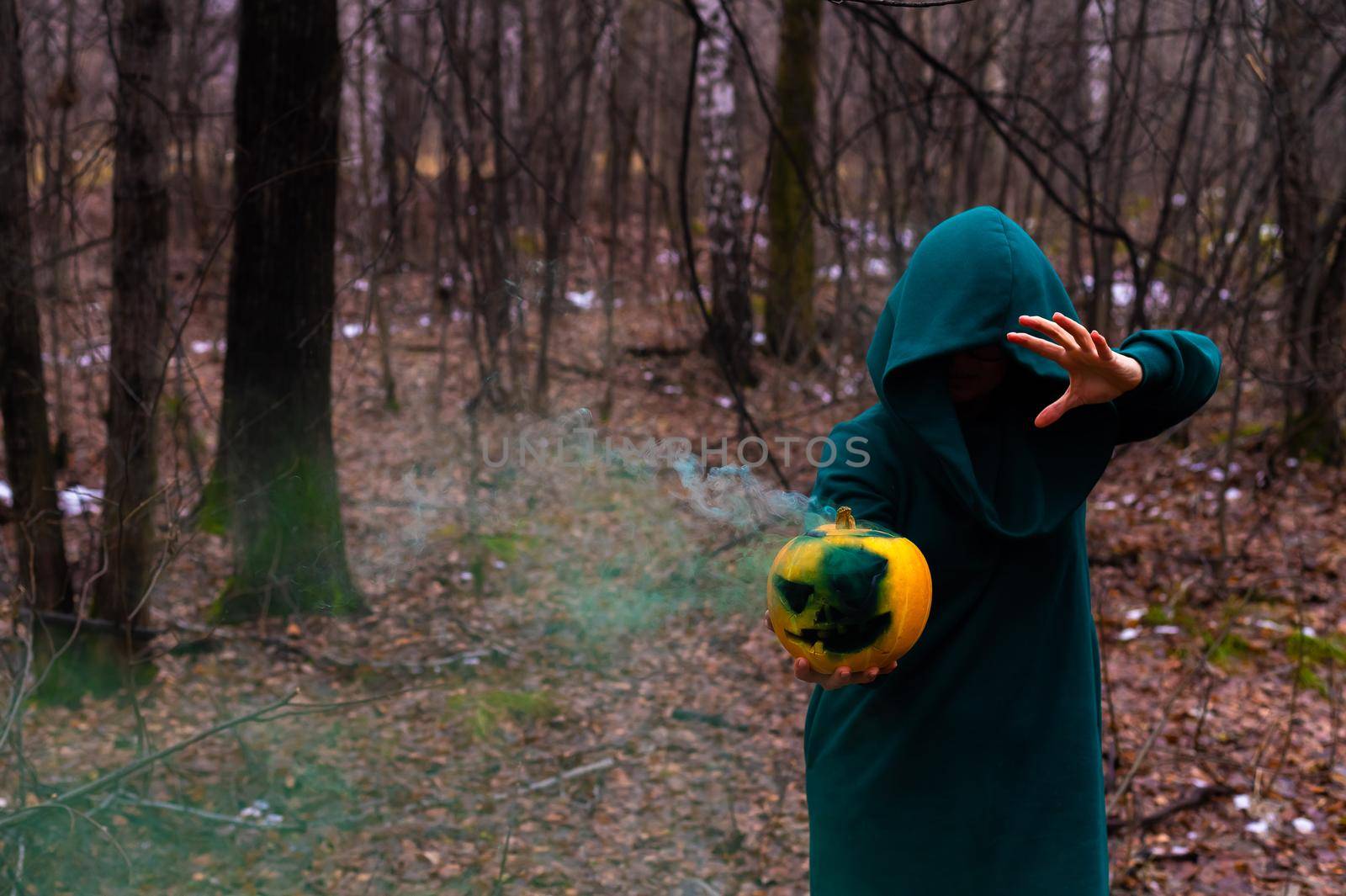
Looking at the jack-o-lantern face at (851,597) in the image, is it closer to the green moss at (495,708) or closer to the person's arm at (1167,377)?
the person's arm at (1167,377)

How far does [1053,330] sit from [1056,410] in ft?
0.45

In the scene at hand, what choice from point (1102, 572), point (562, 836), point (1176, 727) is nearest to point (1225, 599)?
point (1102, 572)

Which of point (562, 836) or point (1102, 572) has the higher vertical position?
point (1102, 572)

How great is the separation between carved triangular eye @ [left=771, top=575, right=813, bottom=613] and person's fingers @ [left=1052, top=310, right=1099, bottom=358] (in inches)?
22.9

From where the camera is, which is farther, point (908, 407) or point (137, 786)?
point (137, 786)

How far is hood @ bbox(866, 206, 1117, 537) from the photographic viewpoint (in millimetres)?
1857

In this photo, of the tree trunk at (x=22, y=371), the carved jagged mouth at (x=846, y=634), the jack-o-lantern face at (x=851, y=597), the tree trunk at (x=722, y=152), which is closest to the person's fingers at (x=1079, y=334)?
the jack-o-lantern face at (x=851, y=597)

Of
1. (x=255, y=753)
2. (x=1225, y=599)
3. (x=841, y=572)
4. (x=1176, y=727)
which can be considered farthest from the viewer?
(x=1225, y=599)

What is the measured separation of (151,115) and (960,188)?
8795mm

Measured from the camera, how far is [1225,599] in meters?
5.84

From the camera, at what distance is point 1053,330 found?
1.80 metres

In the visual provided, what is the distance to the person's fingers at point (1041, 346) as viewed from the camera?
1.79 metres

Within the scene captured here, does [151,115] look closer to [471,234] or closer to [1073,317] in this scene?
[471,234]

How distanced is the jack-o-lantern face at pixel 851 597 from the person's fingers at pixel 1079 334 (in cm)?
42
